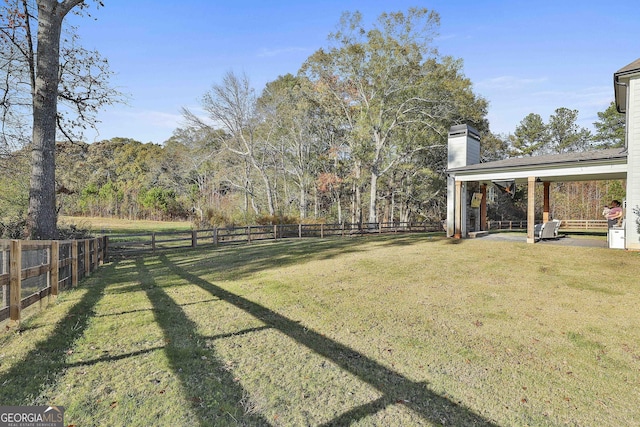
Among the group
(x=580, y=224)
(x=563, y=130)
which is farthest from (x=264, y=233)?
(x=563, y=130)

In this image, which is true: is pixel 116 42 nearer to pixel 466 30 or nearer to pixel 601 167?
pixel 466 30

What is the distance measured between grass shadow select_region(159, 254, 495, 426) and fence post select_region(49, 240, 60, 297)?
3.56 meters

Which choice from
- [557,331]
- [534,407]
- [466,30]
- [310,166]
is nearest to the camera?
[534,407]

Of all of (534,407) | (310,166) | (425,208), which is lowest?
(534,407)

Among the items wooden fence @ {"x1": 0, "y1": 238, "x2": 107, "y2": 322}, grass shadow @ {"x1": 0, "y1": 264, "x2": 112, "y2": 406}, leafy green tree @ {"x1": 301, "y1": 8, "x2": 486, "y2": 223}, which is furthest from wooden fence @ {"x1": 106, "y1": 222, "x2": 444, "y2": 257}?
grass shadow @ {"x1": 0, "y1": 264, "x2": 112, "y2": 406}

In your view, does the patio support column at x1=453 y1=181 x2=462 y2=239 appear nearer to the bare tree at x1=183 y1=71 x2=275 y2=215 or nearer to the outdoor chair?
the outdoor chair

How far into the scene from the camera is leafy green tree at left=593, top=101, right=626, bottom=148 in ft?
107

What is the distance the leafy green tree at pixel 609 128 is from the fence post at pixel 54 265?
145ft

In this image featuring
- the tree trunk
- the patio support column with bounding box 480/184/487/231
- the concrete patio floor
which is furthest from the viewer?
the patio support column with bounding box 480/184/487/231

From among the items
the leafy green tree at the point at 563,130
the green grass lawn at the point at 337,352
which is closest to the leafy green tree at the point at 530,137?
the leafy green tree at the point at 563,130

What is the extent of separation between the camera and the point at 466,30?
14.7m

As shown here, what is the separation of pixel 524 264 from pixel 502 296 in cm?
331

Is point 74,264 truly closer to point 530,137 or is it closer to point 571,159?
point 571,159

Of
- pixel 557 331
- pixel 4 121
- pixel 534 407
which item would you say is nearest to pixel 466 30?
pixel 557 331
